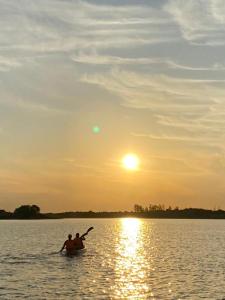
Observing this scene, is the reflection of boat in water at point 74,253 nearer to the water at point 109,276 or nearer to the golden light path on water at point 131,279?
the water at point 109,276

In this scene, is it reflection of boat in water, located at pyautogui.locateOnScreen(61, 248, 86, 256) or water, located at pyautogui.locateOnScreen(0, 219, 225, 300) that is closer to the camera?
water, located at pyautogui.locateOnScreen(0, 219, 225, 300)

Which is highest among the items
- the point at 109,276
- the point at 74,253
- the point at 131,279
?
the point at 74,253

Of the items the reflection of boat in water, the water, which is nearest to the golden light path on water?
the water

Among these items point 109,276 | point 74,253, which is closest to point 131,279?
point 109,276

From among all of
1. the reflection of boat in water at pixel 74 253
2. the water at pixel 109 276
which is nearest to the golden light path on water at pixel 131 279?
the water at pixel 109 276

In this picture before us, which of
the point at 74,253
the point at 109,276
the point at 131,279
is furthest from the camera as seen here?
the point at 74,253

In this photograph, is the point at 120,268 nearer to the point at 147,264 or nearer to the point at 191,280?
the point at 147,264

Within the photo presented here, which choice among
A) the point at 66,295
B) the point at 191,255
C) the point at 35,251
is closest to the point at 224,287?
the point at 66,295

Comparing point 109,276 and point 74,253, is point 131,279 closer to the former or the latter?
point 109,276

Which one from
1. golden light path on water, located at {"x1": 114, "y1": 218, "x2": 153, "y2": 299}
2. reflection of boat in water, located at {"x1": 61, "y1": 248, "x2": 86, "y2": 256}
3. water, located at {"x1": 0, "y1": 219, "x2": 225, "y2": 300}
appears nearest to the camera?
golden light path on water, located at {"x1": 114, "y1": 218, "x2": 153, "y2": 299}

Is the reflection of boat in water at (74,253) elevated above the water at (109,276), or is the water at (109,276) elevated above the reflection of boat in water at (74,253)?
the reflection of boat in water at (74,253)

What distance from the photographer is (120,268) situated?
208 ft

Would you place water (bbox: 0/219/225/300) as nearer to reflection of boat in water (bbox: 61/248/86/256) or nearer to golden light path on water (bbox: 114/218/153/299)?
Answer: golden light path on water (bbox: 114/218/153/299)

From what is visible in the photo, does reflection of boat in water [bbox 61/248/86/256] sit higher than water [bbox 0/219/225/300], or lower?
higher
